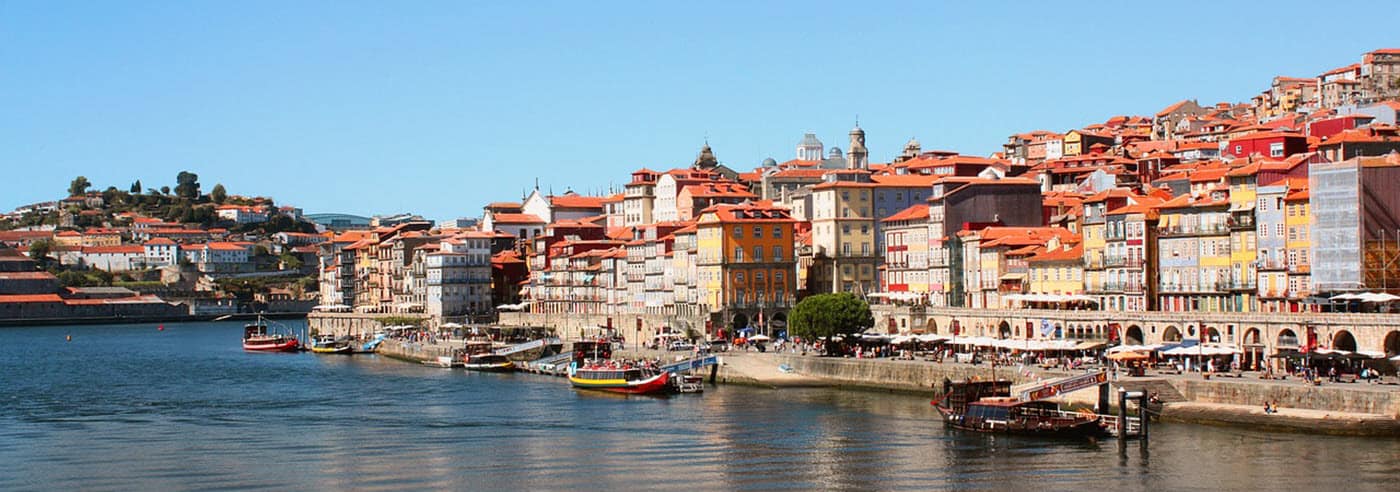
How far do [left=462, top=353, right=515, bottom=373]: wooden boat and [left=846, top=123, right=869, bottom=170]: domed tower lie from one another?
190ft

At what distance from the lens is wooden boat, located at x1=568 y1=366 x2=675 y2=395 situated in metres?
74.4

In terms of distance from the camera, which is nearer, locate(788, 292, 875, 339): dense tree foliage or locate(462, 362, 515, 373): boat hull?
locate(788, 292, 875, 339): dense tree foliage

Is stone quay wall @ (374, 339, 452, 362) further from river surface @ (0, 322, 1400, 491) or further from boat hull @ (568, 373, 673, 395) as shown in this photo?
boat hull @ (568, 373, 673, 395)

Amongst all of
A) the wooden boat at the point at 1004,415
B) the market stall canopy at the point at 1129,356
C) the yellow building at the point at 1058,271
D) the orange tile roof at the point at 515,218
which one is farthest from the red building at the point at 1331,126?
the orange tile roof at the point at 515,218

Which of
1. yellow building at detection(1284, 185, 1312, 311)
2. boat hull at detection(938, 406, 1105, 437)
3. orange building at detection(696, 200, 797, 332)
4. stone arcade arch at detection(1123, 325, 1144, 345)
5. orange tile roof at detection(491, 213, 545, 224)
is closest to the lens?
boat hull at detection(938, 406, 1105, 437)

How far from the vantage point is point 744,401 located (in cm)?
6812

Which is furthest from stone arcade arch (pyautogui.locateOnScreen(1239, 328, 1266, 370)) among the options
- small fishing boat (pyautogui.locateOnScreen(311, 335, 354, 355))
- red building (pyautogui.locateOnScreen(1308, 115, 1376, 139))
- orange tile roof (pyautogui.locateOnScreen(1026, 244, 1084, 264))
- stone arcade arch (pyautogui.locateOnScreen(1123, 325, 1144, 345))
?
small fishing boat (pyautogui.locateOnScreen(311, 335, 354, 355))

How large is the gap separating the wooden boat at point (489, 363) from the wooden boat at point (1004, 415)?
122 feet

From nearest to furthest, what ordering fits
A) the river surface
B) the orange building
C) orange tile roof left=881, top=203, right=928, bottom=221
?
1. the river surface
2. orange tile roof left=881, top=203, right=928, bottom=221
3. the orange building

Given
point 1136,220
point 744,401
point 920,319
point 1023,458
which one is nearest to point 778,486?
point 1023,458

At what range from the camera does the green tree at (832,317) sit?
265 feet

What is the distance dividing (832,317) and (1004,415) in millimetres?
25934

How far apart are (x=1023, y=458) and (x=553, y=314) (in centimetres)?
6502

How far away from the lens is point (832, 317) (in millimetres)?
80688
